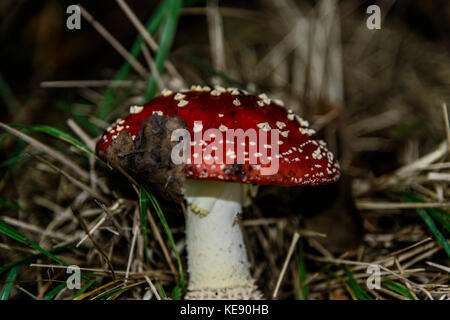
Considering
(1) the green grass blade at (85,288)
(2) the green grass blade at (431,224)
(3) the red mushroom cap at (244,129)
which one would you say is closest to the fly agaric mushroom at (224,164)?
(3) the red mushroom cap at (244,129)

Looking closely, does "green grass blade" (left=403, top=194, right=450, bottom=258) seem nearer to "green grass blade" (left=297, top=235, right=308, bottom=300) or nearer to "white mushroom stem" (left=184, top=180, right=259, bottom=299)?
"green grass blade" (left=297, top=235, right=308, bottom=300)

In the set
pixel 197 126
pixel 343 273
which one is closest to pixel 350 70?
pixel 343 273

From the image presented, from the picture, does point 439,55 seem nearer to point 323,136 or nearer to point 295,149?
point 323,136

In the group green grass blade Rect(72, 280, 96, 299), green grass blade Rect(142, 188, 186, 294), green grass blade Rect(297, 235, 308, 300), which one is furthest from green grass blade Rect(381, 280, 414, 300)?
green grass blade Rect(72, 280, 96, 299)

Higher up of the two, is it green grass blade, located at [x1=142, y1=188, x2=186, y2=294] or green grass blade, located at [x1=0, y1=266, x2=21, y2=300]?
green grass blade, located at [x1=142, y1=188, x2=186, y2=294]

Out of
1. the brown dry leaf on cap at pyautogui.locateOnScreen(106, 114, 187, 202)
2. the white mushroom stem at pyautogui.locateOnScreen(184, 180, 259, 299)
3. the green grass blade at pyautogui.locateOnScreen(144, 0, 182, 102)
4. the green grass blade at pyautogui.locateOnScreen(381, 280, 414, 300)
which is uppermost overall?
the green grass blade at pyautogui.locateOnScreen(144, 0, 182, 102)

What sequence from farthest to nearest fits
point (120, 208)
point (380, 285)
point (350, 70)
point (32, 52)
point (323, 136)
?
point (32, 52), point (350, 70), point (323, 136), point (120, 208), point (380, 285)

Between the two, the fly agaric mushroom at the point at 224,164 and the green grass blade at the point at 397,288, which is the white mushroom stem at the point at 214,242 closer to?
the fly agaric mushroom at the point at 224,164
